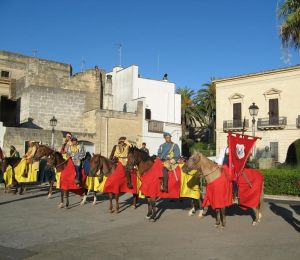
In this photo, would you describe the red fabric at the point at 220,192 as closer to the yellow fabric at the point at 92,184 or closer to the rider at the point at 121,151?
the rider at the point at 121,151

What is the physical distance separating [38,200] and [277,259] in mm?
10433

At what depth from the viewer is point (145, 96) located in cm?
4300

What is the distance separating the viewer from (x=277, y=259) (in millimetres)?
6645

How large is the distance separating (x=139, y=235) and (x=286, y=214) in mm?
5173

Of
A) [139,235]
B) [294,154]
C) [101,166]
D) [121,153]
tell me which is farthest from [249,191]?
[294,154]

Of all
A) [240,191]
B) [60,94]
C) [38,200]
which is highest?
[60,94]

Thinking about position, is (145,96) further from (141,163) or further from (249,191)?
(249,191)

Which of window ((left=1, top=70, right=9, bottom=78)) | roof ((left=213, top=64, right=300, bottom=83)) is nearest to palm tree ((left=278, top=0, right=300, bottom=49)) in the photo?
roof ((left=213, top=64, right=300, bottom=83))

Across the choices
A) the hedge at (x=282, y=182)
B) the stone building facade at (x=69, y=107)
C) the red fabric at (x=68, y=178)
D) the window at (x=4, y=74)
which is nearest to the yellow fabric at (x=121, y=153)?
the red fabric at (x=68, y=178)

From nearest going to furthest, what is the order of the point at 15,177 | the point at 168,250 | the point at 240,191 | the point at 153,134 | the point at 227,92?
the point at 168,250 < the point at 240,191 < the point at 15,177 < the point at 153,134 < the point at 227,92

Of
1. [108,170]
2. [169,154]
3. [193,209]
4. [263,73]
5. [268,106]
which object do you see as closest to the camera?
[193,209]

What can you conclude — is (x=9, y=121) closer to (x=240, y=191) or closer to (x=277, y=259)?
(x=240, y=191)

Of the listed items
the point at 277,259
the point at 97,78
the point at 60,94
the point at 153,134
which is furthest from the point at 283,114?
the point at 277,259

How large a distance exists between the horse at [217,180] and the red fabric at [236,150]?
0.28 meters
